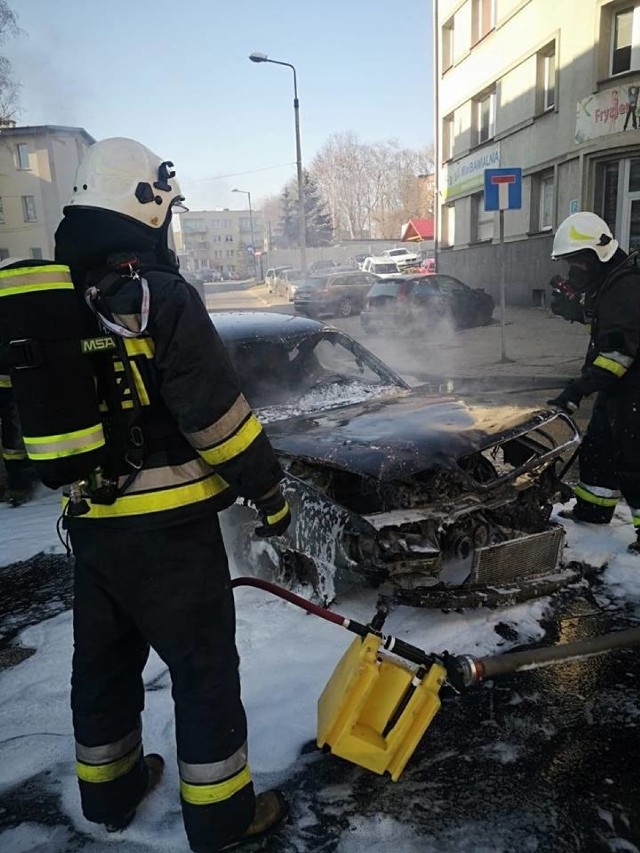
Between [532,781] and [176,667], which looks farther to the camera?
[532,781]

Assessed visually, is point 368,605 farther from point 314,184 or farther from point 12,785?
point 314,184

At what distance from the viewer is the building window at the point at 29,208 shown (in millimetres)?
38812

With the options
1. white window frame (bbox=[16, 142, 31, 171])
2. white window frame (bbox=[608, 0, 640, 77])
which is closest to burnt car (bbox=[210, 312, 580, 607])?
white window frame (bbox=[608, 0, 640, 77])

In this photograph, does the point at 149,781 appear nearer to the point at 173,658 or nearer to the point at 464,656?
the point at 173,658

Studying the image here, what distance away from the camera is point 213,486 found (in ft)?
6.33

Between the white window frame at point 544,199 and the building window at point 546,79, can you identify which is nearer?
the building window at point 546,79

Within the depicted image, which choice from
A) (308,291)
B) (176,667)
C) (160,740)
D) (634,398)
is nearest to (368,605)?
(160,740)

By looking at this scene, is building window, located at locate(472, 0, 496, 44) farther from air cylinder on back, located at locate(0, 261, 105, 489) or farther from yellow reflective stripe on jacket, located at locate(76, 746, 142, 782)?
yellow reflective stripe on jacket, located at locate(76, 746, 142, 782)

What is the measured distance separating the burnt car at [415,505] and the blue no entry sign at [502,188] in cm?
645

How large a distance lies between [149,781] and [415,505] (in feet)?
5.28

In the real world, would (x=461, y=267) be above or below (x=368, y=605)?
above

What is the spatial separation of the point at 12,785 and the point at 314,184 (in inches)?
2889

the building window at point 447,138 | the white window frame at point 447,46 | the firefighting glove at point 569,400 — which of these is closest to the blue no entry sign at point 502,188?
the firefighting glove at point 569,400

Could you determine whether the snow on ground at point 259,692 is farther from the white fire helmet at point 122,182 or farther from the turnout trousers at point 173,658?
the white fire helmet at point 122,182
